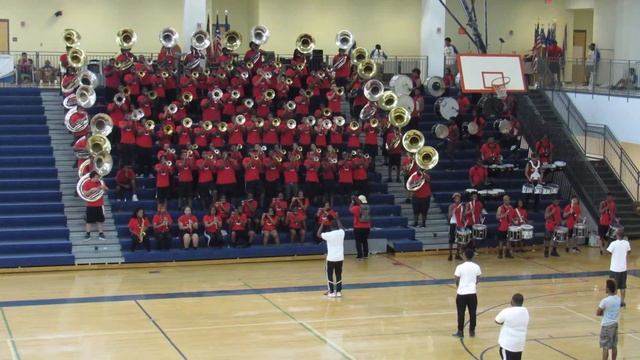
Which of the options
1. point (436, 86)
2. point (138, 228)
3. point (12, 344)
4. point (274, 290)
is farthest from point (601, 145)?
point (12, 344)

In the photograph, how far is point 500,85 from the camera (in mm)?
30344

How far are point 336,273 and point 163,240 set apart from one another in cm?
577

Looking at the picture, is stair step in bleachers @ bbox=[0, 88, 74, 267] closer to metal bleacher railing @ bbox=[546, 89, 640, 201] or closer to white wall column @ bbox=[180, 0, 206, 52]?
white wall column @ bbox=[180, 0, 206, 52]

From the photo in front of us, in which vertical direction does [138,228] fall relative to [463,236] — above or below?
above

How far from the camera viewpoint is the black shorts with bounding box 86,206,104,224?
25.0m

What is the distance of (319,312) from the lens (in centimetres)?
1950

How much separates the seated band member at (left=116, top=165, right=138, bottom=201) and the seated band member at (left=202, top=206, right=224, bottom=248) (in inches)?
90.3

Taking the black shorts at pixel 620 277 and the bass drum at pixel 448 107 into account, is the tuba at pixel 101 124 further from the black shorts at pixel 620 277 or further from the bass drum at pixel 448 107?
the black shorts at pixel 620 277

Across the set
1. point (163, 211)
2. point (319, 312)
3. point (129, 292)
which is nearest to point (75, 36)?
point (163, 211)

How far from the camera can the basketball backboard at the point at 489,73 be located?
30.3 metres

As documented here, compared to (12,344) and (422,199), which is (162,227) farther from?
(12,344)

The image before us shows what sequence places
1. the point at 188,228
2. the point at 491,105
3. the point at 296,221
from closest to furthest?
the point at 188,228
the point at 296,221
the point at 491,105

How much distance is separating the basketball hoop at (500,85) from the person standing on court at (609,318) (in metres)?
15.4

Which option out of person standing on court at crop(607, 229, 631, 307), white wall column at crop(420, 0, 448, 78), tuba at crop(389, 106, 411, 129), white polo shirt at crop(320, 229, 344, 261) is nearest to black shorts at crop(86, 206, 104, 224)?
white polo shirt at crop(320, 229, 344, 261)
